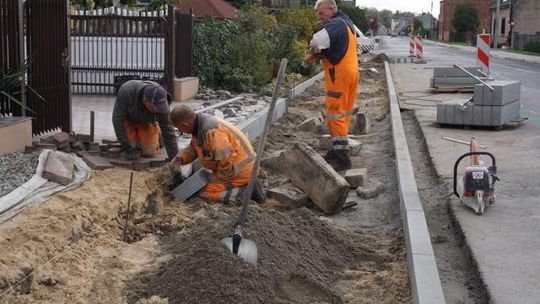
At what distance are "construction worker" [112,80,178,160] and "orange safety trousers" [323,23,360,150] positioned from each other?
7.43 feet

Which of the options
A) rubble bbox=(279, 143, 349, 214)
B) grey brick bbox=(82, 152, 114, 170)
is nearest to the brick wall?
rubble bbox=(279, 143, 349, 214)

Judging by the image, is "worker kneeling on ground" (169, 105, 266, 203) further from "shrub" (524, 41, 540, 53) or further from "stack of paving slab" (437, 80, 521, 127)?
"shrub" (524, 41, 540, 53)

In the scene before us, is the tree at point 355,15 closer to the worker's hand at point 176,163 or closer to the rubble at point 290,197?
the rubble at point 290,197

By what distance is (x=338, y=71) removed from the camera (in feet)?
30.0

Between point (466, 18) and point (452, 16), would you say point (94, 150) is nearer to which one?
point (466, 18)

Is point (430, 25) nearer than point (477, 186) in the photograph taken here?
No

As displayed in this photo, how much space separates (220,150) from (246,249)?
5.81ft

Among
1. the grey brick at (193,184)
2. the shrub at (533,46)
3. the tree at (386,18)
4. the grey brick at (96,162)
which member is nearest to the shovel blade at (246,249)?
the grey brick at (193,184)

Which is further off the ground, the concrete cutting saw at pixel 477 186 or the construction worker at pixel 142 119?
the construction worker at pixel 142 119

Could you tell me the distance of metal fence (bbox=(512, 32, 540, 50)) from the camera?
66.8m

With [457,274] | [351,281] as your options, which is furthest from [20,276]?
[457,274]

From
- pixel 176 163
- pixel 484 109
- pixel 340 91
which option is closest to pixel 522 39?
pixel 484 109

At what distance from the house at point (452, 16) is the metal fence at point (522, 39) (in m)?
31.5

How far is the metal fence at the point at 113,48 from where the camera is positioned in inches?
599
